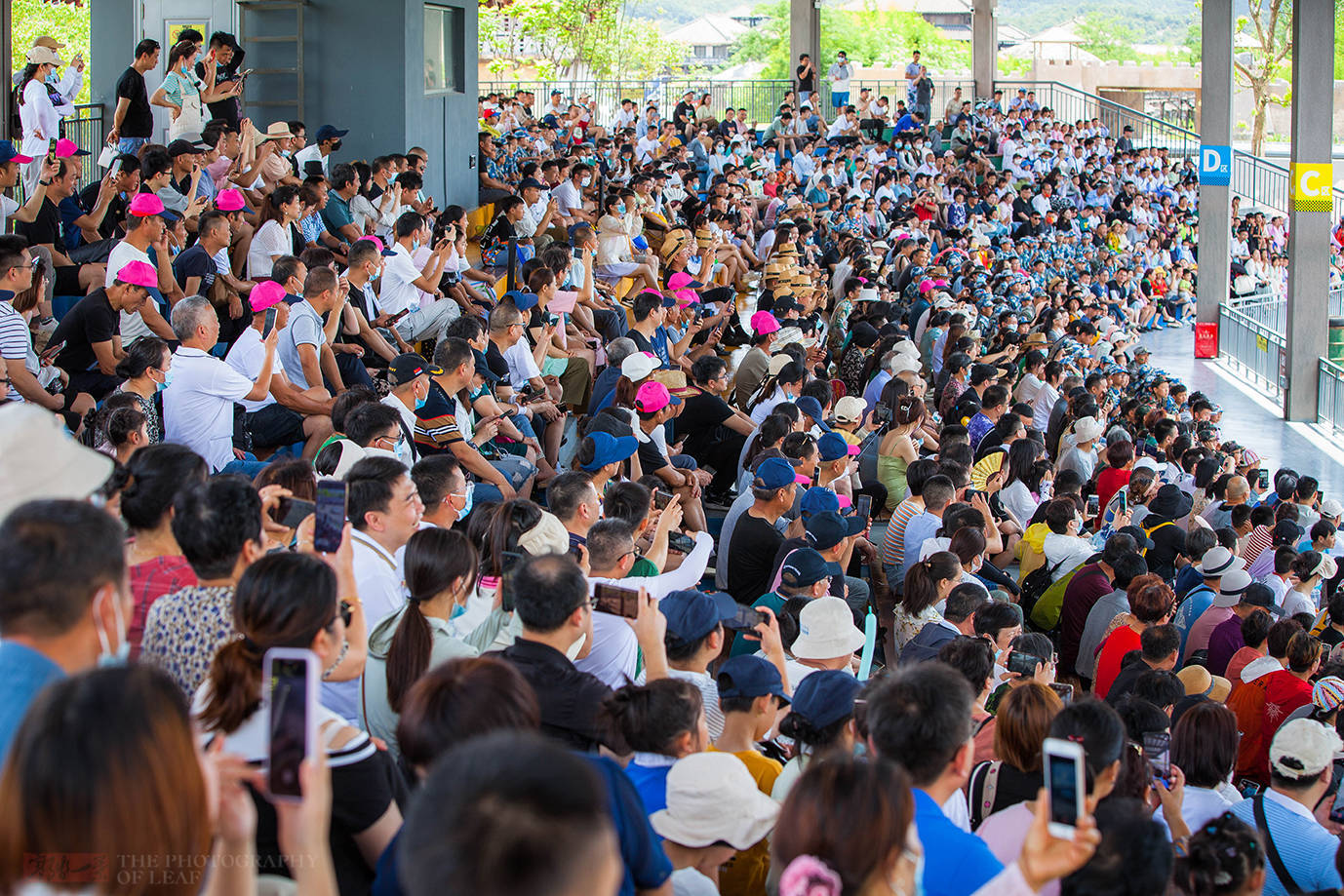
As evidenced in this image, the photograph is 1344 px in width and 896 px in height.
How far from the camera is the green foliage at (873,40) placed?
85938 mm

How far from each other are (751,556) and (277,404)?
2457 mm

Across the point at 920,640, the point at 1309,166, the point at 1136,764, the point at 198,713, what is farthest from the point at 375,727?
the point at 1309,166

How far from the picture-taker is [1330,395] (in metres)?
19.1

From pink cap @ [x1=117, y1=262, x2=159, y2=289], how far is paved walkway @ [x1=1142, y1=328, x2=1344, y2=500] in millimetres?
13666

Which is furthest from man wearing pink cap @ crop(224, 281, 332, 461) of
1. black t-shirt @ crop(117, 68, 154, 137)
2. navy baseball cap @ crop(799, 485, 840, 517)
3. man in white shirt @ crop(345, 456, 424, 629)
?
black t-shirt @ crop(117, 68, 154, 137)

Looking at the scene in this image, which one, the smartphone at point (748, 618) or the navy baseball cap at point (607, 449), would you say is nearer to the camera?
the smartphone at point (748, 618)

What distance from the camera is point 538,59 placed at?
48.7 meters

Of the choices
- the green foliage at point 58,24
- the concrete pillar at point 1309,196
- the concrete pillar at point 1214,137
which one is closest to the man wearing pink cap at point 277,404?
the concrete pillar at point 1309,196

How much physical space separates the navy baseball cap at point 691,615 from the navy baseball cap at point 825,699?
0.43m

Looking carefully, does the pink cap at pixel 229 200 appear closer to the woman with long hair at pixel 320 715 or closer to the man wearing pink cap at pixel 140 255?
the man wearing pink cap at pixel 140 255

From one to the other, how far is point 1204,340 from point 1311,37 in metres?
5.11

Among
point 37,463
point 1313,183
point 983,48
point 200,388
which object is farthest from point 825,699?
point 983,48

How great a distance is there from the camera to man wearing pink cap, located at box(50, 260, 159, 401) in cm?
636

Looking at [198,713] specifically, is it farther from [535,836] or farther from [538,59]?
[538,59]
